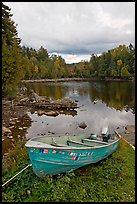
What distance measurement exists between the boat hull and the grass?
0.31 m

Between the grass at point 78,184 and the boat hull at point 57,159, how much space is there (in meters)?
0.31

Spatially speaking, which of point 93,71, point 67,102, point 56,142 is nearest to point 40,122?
point 67,102

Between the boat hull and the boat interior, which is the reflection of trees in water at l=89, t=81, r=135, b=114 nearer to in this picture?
the boat interior

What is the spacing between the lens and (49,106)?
30.2 metres

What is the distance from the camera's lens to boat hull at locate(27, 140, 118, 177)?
8.71m

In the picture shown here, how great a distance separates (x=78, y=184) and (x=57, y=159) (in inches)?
50.5

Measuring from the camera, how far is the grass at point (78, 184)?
25.8 feet

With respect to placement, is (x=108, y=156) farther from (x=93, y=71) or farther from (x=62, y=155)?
(x=93, y=71)

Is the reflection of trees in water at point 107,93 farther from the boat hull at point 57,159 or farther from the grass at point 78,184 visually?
the boat hull at point 57,159

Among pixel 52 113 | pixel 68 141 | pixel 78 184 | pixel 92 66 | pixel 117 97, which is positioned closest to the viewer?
pixel 78 184

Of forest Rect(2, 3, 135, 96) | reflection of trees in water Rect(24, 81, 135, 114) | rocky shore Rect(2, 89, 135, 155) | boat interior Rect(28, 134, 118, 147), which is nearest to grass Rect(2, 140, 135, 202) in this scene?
boat interior Rect(28, 134, 118, 147)

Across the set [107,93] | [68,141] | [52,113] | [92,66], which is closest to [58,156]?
[68,141]

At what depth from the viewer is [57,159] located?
29.3ft

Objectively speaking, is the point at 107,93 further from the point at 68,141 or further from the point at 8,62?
the point at 68,141
